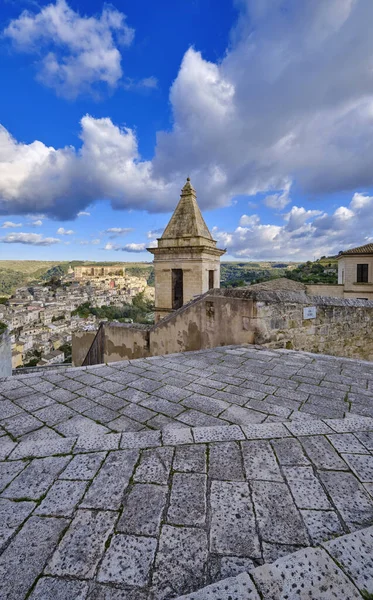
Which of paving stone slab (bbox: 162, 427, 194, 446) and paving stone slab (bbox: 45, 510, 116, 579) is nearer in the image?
paving stone slab (bbox: 45, 510, 116, 579)

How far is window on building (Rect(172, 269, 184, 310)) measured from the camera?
1282cm

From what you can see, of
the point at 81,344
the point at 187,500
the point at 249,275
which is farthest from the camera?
the point at 249,275

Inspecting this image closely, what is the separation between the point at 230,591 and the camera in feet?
3.32

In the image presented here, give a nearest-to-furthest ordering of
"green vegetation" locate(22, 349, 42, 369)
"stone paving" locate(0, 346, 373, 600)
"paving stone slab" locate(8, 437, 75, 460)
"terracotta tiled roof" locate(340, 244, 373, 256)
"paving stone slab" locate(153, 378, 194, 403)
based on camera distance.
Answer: "stone paving" locate(0, 346, 373, 600), "paving stone slab" locate(8, 437, 75, 460), "paving stone slab" locate(153, 378, 194, 403), "terracotta tiled roof" locate(340, 244, 373, 256), "green vegetation" locate(22, 349, 42, 369)

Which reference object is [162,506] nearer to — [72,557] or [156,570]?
[156,570]

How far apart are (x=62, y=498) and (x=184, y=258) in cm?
1096

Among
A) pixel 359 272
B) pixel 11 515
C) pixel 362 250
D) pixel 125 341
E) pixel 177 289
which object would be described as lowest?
pixel 125 341

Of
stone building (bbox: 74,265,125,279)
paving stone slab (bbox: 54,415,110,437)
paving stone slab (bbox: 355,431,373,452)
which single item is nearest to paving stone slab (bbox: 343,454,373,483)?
paving stone slab (bbox: 355,431,373,452)

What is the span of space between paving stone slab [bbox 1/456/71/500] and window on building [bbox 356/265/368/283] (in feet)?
85.2

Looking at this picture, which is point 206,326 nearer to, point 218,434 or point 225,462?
point 218,434

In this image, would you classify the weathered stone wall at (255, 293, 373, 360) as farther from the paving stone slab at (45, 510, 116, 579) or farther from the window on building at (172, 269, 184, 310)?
the window on building at (172, 269, 184, 310)

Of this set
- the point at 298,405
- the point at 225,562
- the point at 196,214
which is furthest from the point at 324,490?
the point at 196,214

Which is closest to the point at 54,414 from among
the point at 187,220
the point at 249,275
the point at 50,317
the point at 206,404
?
the point at 206,404

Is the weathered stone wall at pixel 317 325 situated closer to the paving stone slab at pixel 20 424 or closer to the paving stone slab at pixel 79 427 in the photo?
the paving stone slab at pixel 79 427
